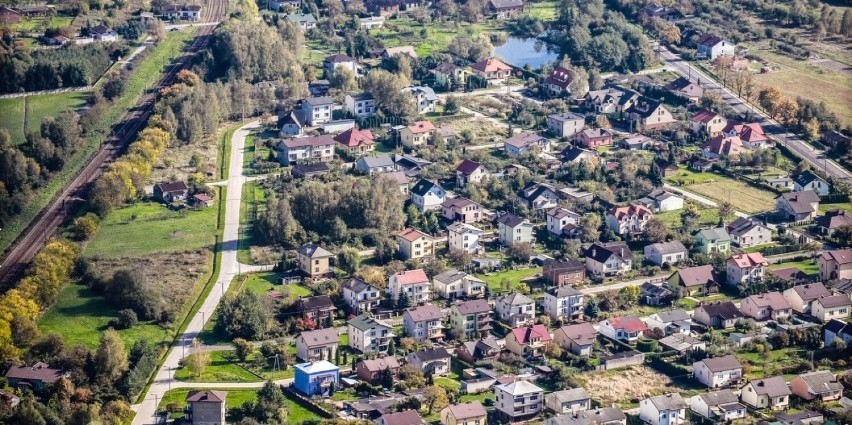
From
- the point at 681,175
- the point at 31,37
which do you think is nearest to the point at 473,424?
the point at 681,175

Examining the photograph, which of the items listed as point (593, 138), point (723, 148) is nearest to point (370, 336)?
point (593, 138)

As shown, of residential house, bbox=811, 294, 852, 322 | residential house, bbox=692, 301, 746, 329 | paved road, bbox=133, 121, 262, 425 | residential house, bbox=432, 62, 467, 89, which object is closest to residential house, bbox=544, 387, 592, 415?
residential house, bbox=692, 301, 746, 329

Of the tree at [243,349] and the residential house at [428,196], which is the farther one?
the residential house at [428,196]

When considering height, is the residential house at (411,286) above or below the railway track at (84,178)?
above

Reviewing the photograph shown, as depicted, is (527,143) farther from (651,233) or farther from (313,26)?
(313,26)

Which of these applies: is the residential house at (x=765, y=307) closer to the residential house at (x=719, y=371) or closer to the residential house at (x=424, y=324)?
the residential house at (x=719, y=371)

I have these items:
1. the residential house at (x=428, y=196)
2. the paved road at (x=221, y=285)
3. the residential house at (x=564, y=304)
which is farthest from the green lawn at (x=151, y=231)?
the residential house at (x=564, y=304)

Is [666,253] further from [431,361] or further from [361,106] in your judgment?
[361,106]

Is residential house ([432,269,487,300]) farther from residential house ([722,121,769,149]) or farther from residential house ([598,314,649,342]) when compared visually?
residential house ([722,121,769,149])
